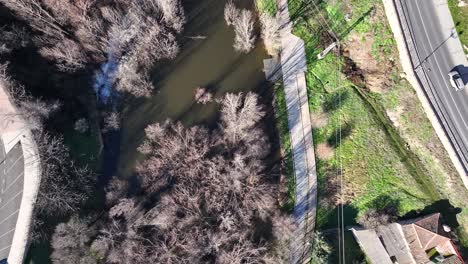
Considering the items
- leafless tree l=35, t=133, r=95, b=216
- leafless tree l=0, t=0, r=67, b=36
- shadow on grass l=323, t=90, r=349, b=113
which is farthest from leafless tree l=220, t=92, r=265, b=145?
leafless tree l=0, t=0, r=67, b=36

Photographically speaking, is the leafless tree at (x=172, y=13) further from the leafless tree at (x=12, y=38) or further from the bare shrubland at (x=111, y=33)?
the leafless tree at (x=12, y=38)

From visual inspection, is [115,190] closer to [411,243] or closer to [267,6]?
[267,6]

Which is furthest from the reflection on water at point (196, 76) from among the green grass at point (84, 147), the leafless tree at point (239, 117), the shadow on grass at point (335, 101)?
the shadow on grass at point (335, 101)

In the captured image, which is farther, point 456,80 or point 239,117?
point 239,117

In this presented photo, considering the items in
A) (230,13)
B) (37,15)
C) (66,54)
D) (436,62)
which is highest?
(37,15)

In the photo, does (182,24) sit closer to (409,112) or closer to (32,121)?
(32,121)

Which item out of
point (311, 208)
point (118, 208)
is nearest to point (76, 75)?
point (118, 208)

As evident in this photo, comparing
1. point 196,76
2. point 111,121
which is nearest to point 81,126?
point 111,121
